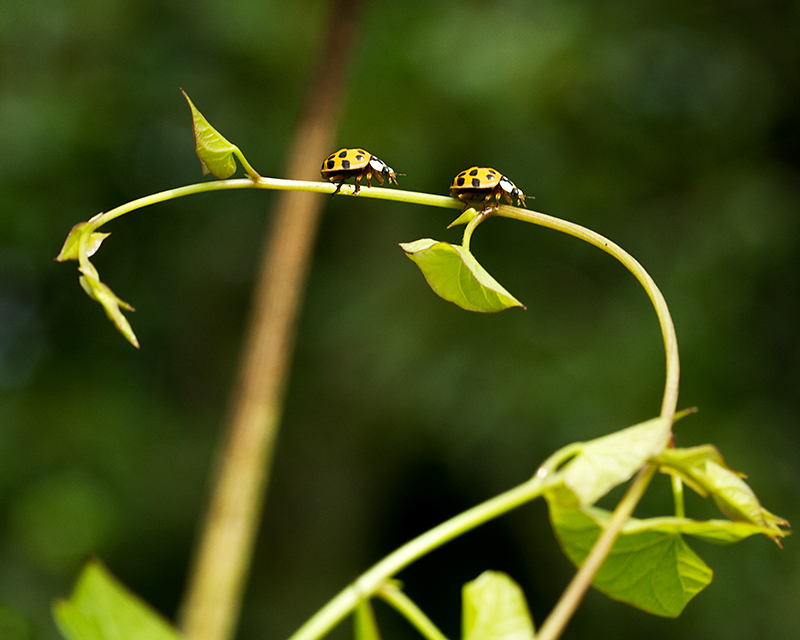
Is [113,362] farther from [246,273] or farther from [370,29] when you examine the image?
[370,29]

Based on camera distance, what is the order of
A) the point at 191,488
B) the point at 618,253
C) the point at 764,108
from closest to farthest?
1. the point at 618,253
2. the point at 764,108
3. the point at 191,488

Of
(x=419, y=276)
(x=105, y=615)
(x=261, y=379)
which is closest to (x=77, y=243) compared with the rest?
(x=105, y=615)

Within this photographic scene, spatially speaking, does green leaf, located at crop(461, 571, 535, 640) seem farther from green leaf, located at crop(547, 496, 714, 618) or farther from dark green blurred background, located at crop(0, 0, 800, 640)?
dark green blurred background, located at crop(0, 0, 800, 640)

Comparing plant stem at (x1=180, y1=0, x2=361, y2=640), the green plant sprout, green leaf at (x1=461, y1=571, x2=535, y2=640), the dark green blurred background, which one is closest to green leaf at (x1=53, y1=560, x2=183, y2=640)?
the green plant sprout

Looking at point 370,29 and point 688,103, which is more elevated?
point 370,29

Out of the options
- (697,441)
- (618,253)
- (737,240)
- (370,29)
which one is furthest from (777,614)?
(370,29)

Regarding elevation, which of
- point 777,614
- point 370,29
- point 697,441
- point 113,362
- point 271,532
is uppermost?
point 370,29

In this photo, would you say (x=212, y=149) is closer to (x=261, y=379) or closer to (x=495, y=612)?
(x=495, y=612)

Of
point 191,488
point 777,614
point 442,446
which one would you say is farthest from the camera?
point 191,488
